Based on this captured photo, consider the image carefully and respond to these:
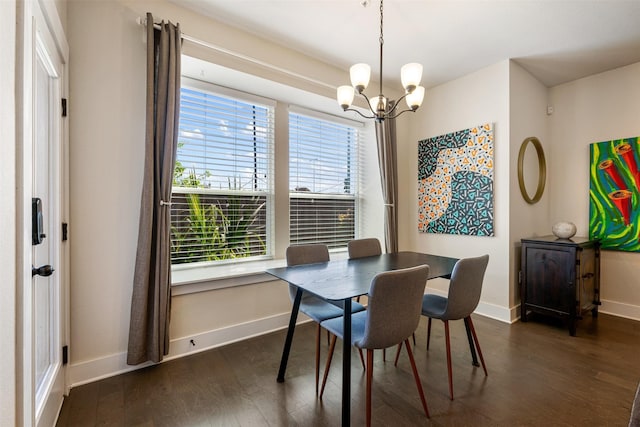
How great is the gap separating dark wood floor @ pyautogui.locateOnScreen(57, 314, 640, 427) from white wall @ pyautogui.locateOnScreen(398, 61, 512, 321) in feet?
2.57

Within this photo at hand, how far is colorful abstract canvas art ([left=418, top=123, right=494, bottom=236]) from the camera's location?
3264 mm

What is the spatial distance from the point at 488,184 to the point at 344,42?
212cm

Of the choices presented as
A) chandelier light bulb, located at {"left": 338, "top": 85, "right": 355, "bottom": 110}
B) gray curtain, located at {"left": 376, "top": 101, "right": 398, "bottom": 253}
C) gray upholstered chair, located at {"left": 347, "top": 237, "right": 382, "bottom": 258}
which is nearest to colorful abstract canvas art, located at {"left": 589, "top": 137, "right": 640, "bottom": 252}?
gray curtain, located at {"left": 376, "top": 101, "right": 398, "bottom": 253}

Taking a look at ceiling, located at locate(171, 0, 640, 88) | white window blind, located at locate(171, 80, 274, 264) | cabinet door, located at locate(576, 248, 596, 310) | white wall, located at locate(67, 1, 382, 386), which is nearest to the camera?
white wall, located at locate(67, 1, 382, 386)

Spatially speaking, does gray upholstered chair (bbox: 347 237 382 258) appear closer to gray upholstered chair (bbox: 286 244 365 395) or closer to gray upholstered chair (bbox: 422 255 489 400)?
gray upholstered chair (bbox: 286 244 365 395)

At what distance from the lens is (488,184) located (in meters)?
3.24

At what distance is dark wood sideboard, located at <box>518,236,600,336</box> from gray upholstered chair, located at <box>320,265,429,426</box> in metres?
2.11

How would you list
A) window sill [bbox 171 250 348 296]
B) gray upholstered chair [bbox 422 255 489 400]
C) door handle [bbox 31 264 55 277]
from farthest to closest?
window sill [bbox 171 250 348 296]
gray upholstered chair [bbox 422 255 489 400]
door handle [bbox 31 264 55 277]

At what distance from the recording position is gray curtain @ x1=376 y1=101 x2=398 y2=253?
3611mm

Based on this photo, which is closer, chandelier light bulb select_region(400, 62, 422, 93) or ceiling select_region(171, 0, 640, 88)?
chandelier light bulb select_region(400, 62, 422, 93)

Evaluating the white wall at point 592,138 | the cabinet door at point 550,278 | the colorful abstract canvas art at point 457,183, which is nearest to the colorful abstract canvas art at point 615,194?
the white wall at point 592,138

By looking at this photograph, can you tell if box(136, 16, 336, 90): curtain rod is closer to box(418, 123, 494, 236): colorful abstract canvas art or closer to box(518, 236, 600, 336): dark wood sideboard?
box(418, 123, 494, 236): colorful abstract canvas art

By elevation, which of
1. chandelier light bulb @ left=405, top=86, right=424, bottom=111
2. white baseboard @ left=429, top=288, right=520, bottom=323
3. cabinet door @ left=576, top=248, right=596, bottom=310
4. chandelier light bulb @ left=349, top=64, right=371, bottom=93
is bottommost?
white baseboard @ left=429, top=288, right=520, bottom=323

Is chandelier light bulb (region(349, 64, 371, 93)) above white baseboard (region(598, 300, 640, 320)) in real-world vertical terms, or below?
above
